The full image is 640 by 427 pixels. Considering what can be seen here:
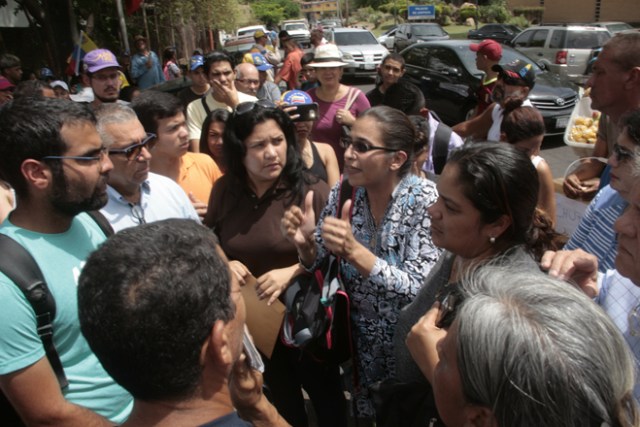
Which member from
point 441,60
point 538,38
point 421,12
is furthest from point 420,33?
A: point 441,60

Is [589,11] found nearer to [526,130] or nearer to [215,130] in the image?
[526,130]

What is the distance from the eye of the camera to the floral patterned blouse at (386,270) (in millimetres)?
2154

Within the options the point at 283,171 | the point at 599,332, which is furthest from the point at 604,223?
the point at 283,171

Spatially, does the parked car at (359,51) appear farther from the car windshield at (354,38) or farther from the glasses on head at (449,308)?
the glasses on head at (449,308)

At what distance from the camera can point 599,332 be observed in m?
1.08

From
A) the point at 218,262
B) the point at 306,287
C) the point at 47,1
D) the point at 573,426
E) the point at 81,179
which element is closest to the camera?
the point at 573,426

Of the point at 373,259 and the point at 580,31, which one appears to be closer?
the point at 373,259

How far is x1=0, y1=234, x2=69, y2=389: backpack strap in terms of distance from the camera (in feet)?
5.24

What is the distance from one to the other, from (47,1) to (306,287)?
1273cm

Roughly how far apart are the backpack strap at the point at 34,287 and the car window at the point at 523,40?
18328mm

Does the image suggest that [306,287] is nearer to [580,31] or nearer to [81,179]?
[81,179]

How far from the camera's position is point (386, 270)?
2111mm

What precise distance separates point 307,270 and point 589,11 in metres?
33.1

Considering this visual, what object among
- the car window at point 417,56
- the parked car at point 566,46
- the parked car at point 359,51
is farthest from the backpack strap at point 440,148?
the parked car at point 359,51
